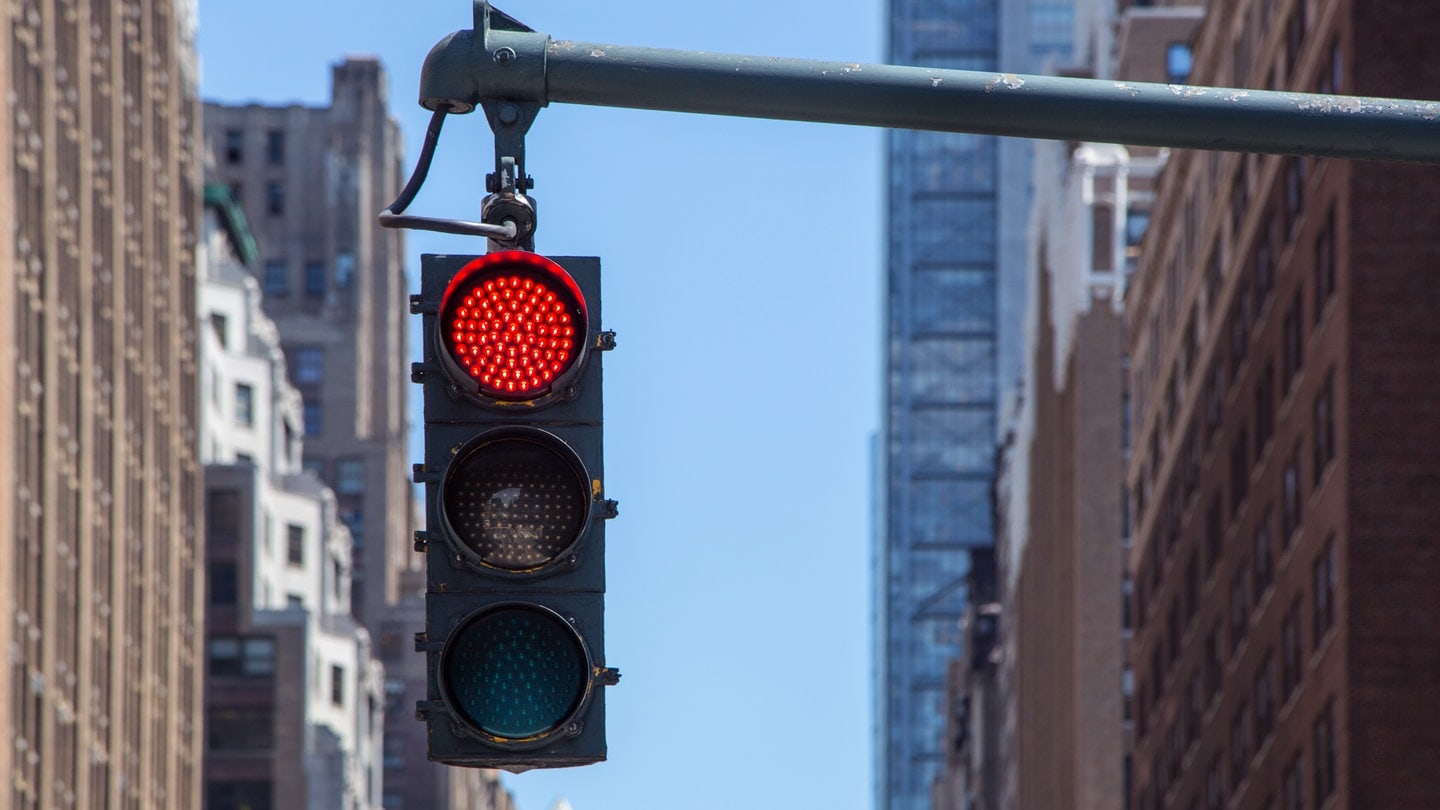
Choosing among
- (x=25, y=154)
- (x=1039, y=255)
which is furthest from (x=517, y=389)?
(x=1039, y=255)

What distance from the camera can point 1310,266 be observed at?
64312 millimetres

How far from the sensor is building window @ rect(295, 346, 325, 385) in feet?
647

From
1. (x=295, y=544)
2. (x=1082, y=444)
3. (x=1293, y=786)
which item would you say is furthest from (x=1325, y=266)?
(x=295, y=544)

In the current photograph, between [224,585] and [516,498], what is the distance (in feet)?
408

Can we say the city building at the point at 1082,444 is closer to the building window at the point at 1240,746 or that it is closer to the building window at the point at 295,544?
the building window at the point at 295,544

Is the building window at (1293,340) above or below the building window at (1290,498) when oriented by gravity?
above

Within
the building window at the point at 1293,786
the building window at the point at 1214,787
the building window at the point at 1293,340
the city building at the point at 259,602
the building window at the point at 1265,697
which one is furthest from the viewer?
the city building at the point at 259,602

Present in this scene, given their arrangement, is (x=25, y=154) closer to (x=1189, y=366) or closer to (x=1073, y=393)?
(x=1189, y=366)

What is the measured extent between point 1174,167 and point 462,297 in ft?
285

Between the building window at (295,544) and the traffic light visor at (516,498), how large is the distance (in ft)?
432

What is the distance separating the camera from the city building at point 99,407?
76.2 meters

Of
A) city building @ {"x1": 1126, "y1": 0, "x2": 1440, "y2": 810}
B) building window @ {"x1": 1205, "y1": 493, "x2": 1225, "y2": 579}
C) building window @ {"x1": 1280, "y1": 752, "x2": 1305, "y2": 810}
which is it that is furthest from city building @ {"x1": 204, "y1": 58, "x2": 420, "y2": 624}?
building window @ {"x1": 1280, "y1": 752, "x2": 1305, "y2": 810}

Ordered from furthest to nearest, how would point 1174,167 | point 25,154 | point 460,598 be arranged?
1. point 1174,167
2. point 25,154
3. point 460,598

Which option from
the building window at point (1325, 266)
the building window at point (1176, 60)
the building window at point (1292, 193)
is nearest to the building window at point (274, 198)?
the building window at point (1176, 60)
